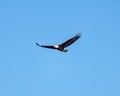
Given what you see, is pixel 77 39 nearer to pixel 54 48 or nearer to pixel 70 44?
pixel 70 44

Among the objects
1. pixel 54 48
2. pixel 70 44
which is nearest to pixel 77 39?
pixel 70 44

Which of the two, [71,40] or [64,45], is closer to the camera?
[71,40]

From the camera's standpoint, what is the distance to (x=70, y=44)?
30.9 m

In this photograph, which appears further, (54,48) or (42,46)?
(54,48)

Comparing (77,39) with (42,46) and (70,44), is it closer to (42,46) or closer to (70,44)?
(70,44)

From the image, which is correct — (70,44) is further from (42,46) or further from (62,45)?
(42,46)

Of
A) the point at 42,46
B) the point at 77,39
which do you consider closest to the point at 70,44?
the point at 77,39

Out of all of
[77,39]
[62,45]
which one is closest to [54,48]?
[62,45]

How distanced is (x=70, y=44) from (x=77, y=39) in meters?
1.26

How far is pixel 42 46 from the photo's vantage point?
30109 mm

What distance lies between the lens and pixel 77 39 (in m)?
30.4

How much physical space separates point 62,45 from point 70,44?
4.82 feet

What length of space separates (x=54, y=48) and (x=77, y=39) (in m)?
3.82

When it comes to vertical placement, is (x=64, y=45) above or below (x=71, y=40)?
above
